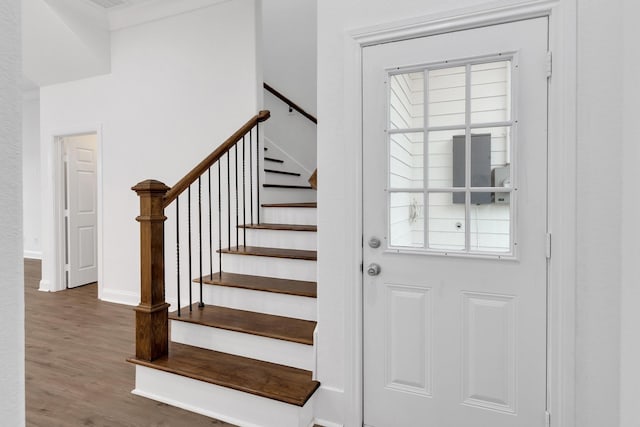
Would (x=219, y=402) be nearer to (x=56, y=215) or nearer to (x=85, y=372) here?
(x=85, y=372)

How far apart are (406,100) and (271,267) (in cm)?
158

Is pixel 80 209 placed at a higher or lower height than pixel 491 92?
lower

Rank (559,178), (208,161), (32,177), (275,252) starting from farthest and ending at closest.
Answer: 1. (32,177)
2. (275,252)
3. (208,161)
4. (559,178)

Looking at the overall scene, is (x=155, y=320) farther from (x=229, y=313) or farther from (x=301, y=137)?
(x=301, y=137)

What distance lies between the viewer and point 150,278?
7.27 ft

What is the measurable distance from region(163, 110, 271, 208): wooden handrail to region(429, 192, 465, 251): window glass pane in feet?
5.24

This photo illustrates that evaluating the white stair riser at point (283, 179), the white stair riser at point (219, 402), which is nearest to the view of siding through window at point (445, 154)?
the white stair riser at point (219, 402)

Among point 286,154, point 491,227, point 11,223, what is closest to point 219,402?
point 491,227

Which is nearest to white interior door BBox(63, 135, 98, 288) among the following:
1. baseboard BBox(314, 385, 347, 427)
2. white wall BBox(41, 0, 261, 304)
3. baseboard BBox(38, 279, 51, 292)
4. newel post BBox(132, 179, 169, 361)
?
baseboard BBox(38, 279, 51, 292)

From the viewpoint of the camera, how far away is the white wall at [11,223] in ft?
1.70

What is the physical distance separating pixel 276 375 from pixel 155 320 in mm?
828

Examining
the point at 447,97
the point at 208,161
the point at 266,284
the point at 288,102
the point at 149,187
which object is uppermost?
the point at 288,102

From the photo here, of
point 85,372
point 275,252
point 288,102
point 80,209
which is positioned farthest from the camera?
point 80,209

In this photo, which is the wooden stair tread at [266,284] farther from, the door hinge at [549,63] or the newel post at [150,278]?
the door hinge at [549,63]
